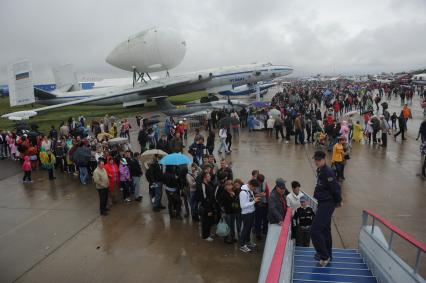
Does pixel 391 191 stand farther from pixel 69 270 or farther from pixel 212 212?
pixel 69 270

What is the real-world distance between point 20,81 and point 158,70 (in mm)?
11922

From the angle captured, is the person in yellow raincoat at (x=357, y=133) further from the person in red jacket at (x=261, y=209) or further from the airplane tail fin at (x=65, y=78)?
the airplane tail fin at (x=65, y=78)

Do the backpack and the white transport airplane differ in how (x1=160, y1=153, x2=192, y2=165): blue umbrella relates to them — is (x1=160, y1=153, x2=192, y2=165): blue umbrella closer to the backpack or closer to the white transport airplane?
the backpack

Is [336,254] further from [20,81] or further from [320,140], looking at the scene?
[20,81]

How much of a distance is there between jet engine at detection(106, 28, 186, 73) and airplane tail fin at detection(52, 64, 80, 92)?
38.9 ft

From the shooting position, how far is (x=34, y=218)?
8.23 m

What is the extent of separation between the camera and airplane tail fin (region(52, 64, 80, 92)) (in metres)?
40.3

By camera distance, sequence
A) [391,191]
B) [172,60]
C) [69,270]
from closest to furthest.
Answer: [69,270]
[391,191]
[172,60]

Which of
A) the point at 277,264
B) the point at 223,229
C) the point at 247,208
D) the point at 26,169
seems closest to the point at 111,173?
the point at 223,229

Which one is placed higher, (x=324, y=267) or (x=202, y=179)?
(x=202, y=179)

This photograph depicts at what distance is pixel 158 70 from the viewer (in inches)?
1232

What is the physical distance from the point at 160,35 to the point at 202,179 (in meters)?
24.3

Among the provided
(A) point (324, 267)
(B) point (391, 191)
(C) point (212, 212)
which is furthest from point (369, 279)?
(B) point (391, 191)

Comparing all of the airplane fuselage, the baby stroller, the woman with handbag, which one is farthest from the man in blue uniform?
the airplane fuselage
